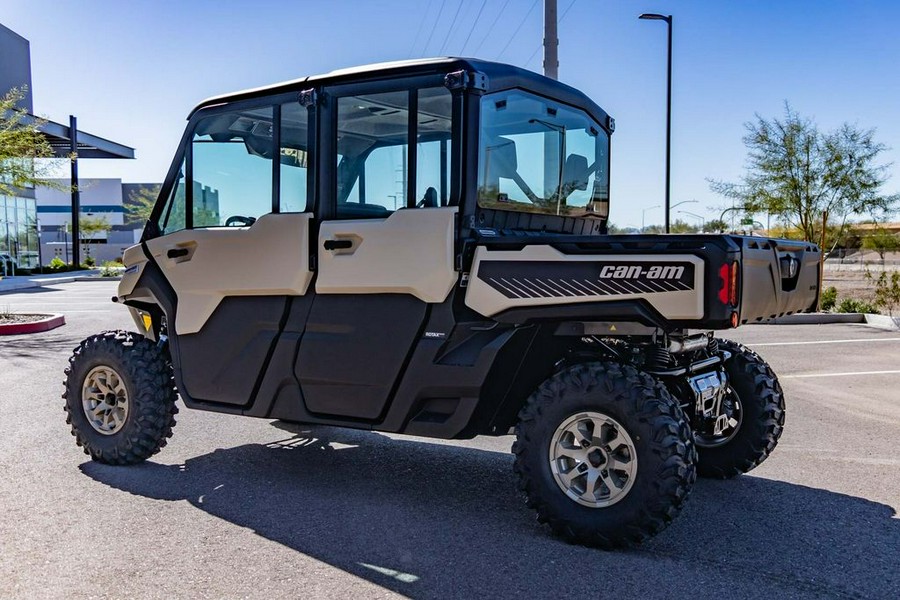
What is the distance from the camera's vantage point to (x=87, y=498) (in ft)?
16.6

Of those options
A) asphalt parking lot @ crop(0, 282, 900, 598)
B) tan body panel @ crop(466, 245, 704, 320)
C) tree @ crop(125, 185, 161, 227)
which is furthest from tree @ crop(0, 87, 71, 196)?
tree @ crop(125, 185, 161, 227)

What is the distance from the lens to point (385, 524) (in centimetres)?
456

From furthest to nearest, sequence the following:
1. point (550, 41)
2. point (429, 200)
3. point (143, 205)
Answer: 1. point (143, 205)
2. point (550, 41)
3. point (429, 200)

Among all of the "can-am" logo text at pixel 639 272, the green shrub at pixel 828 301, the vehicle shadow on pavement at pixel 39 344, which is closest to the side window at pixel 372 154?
the "can-am" logo text at pixel 639 272

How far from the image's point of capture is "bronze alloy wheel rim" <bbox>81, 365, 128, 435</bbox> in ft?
19.4

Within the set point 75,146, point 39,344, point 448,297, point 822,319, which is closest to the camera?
point 448,297

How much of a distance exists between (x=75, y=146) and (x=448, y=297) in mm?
40254

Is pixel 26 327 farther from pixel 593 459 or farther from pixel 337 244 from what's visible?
pixel 593 459

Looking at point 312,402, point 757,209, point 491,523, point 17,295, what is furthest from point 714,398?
point 17,295

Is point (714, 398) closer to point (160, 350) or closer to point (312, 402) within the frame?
point (312, 402)

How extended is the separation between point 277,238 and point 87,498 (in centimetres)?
198

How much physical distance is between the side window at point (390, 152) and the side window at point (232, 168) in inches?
23.1

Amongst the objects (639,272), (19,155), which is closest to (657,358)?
(639,272)

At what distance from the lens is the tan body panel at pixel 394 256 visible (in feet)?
15.1
